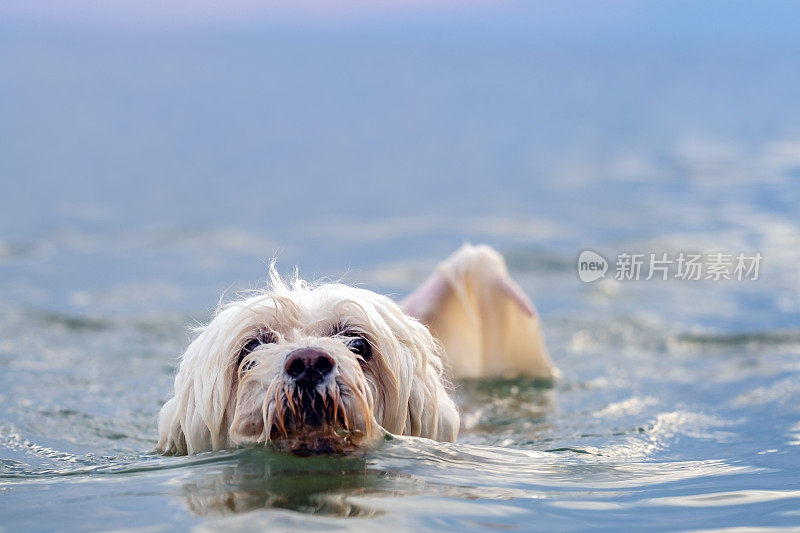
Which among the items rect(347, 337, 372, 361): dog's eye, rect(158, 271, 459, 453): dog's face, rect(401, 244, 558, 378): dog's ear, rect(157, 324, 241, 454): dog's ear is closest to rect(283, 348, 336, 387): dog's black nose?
rect(158, 271, 459, 453): dog's face

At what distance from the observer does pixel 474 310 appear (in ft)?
19.7

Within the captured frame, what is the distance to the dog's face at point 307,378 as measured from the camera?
3.53 metres

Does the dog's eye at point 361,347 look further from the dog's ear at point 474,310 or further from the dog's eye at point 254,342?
the dog's ear at point 474,310

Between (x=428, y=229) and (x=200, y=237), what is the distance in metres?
2.63

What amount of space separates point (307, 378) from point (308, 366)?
4 centimetres

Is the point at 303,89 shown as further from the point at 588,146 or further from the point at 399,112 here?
the point at 588,146

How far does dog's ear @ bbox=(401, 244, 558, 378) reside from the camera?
19.5ft

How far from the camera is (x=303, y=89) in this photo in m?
26.6

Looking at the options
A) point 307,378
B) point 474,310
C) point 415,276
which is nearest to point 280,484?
point 307,378

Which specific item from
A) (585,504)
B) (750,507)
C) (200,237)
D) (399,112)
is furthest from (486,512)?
(399,112)

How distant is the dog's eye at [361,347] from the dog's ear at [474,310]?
1.97m

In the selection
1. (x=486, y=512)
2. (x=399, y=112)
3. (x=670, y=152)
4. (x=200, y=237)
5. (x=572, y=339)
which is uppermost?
(x=399, y=112)

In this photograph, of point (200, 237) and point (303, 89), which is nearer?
point (200, 237)

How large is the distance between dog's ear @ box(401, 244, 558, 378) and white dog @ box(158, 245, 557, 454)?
162cm
